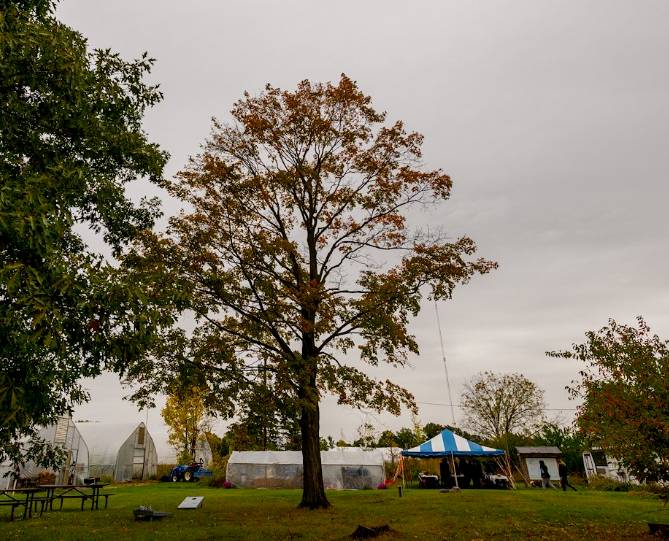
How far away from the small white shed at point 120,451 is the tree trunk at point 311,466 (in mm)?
29535

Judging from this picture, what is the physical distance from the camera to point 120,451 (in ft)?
126

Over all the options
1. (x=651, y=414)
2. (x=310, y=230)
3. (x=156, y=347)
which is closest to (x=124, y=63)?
(x=156, y=347)

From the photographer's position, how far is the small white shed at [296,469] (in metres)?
29.5

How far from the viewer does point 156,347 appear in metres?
13.5

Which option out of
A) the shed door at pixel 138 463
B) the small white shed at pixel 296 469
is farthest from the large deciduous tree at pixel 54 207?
the shed door at pixel 138 463

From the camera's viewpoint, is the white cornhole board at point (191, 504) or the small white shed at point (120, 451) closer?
the white cornhole board at point (191, 504)

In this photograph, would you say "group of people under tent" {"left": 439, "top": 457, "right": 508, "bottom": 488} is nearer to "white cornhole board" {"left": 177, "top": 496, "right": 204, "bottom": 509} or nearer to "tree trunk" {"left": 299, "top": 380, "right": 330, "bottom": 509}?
"tree trunk" {"left": 299, "top": 380, "right": 330, "bottom": 509}

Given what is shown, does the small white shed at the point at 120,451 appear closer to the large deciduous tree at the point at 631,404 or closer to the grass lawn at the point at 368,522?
the grass lawn at the point at 368,522

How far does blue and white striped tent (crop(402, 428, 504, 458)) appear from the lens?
2828cm

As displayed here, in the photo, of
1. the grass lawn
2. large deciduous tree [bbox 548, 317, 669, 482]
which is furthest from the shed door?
large deciduous tree [bbox 548, 317, 669, 482]

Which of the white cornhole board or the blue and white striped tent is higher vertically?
the blue and white striped tent

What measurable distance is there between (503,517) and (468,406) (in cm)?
4203

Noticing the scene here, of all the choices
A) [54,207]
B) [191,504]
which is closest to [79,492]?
[191,504]

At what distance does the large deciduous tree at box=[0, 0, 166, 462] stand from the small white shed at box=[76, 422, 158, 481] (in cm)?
3350
